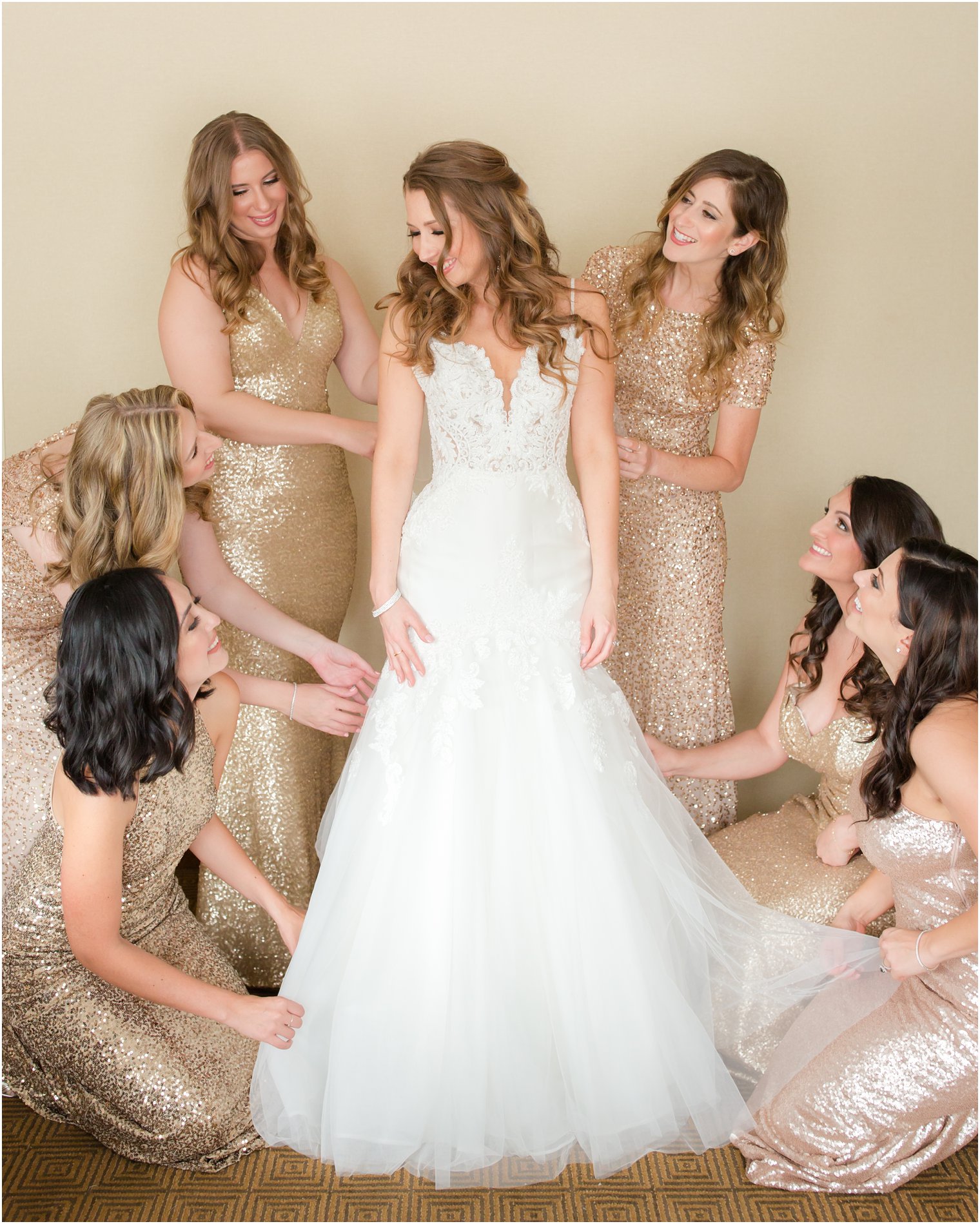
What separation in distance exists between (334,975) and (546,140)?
7.74ft

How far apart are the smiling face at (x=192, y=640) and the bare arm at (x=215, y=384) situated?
2.08ft

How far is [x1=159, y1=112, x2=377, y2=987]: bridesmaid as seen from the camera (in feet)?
8.72

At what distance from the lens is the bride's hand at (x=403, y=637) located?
2262 mm

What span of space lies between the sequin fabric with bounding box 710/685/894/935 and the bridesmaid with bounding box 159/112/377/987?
3.66ft

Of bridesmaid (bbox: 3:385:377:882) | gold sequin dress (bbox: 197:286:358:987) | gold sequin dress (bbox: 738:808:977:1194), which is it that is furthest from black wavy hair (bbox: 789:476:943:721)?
gold sequin dress (bbox: 197:286:358:987)

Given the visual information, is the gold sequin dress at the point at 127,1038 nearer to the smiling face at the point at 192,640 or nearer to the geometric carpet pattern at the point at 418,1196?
the geometric carpet pattern at the point at 418,1196

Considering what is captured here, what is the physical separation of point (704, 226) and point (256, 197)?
1075 millimetres

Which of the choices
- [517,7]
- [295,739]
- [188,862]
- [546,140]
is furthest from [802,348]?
[188,862]

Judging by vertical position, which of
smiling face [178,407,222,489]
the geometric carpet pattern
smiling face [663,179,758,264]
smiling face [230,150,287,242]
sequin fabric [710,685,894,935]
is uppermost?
smiling face [230,150,287,242]

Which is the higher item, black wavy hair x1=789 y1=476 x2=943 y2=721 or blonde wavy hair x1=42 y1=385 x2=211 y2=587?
blonde wavy hair x1=42 y1=385 x2=211 y2=587

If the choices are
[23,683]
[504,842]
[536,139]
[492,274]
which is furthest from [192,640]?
[536,139]

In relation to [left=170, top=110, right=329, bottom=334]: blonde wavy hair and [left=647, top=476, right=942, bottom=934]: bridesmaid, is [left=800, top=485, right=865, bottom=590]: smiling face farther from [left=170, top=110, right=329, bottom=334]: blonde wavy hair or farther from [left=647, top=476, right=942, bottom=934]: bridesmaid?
[left=170, top=110, right=329, bottom=334]: blonde wavy hair

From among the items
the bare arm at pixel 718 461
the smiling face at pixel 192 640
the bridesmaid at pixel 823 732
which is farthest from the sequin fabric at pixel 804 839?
the smiling face at pixel 192 640

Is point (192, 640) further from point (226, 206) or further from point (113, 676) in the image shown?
point (226, 206)
